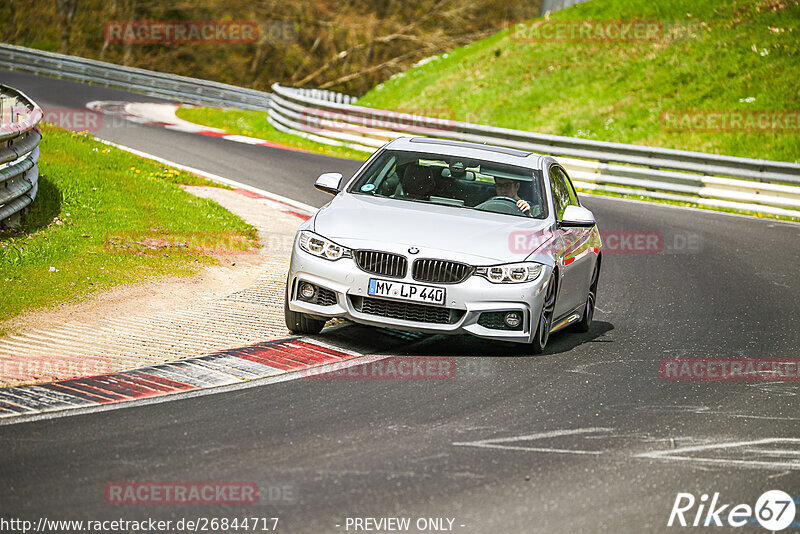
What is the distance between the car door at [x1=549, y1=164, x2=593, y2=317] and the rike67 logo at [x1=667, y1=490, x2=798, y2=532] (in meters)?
3.56

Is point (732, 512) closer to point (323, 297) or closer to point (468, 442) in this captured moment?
point (468, 442)

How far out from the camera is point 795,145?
86.5 feet

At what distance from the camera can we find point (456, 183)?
9828mm

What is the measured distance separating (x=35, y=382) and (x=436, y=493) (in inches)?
117

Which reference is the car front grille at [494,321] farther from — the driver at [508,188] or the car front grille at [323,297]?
the driver at [508,188]

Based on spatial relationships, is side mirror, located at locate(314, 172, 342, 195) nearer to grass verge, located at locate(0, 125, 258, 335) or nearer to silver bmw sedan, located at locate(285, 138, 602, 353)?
silver bmw sedan, located at locate(285, 138, 602, 353)

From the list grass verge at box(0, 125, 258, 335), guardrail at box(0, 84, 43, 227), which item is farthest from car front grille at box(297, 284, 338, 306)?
guardrail at box(0, 84, 43, 227)

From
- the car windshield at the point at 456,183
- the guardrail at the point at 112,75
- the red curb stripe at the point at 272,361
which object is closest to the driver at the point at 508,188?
the car windshield at the point at 456,183

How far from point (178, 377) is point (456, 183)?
342cm

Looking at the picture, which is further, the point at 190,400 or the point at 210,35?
the point at 210,35

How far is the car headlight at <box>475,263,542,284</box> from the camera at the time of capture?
27.8 feet

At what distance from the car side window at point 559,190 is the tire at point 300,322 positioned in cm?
243

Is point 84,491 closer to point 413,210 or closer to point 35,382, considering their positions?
point 35,382

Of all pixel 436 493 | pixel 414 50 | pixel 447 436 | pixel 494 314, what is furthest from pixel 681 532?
pixel 414 50
